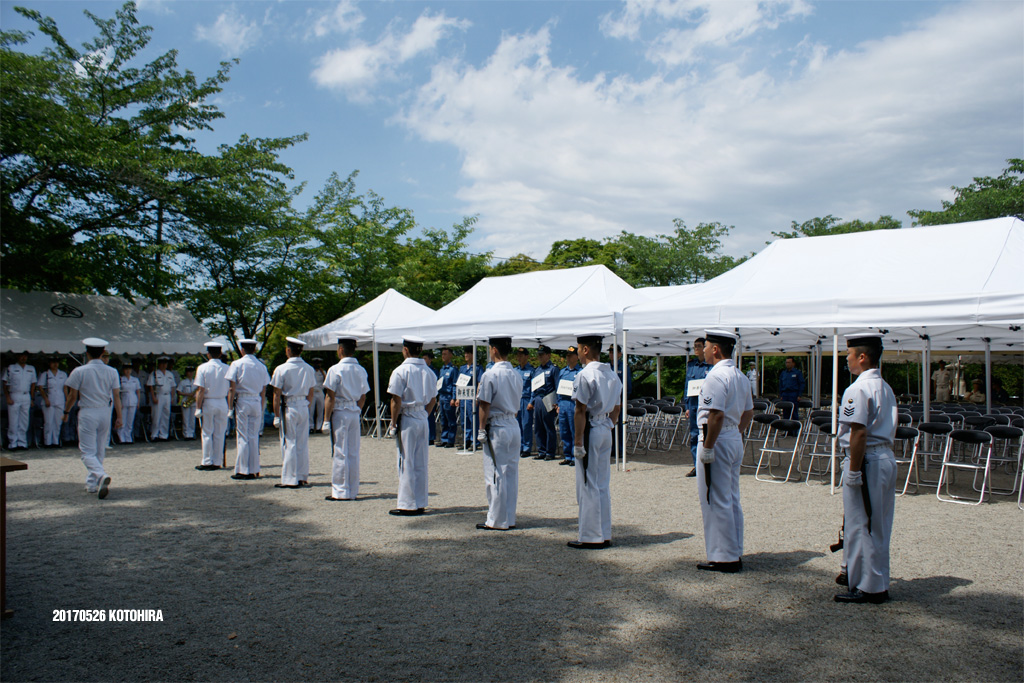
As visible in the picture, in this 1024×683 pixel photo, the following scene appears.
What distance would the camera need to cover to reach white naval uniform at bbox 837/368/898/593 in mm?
4539

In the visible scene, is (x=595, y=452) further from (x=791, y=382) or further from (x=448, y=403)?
(x=791, y=382)

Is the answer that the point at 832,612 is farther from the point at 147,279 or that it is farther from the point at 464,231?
the point at 464,231

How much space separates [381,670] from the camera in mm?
3648

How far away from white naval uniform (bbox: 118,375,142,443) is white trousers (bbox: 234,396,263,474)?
22.4 feet

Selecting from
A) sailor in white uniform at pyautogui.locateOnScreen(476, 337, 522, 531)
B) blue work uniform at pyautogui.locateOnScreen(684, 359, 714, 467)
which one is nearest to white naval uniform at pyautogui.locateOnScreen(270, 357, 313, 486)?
sailor in white uniform at pyautogui.locateOnScreen(476, 337, 522, 531)

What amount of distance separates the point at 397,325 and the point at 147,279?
6194 millimetres

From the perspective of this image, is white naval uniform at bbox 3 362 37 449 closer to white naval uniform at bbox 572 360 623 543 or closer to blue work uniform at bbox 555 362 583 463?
blue work uniform at bbox 555 362 583 463

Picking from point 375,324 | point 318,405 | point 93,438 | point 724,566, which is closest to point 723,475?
point 724,566

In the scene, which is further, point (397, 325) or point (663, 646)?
point (397, 325)

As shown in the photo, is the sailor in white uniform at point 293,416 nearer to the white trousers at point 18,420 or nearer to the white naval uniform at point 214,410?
the white naval uniform at point 214,410

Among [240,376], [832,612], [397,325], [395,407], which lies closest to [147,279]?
[397,325]

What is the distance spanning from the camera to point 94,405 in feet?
28.8

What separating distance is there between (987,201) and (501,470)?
97.3 ft

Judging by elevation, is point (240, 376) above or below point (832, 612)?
above
